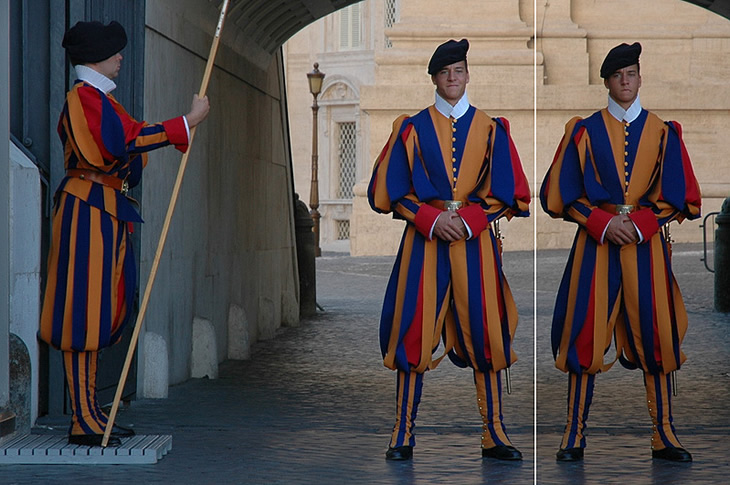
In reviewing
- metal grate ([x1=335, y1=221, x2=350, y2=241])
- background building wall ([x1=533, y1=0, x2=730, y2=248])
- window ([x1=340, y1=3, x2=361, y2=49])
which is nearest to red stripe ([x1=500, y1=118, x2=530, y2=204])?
background building wall ([x1=533, y1=0, x2=730, y2=248])

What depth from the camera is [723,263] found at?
15328 mm

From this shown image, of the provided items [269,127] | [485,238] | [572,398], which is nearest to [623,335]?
[572,398]


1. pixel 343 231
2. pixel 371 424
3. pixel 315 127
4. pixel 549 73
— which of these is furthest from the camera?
pixel 343 231

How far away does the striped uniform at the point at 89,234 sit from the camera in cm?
605

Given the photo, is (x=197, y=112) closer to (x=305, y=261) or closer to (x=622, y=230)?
(x=622, y=230)

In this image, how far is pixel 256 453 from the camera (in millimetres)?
6441

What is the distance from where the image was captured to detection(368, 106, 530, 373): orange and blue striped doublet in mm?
6270

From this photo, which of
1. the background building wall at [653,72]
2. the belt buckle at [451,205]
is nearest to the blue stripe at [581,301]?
the belt buckle at [451,205]

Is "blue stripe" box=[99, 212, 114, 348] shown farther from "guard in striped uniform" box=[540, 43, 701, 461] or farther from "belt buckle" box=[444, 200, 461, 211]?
"guard in striped uniform" box=[540, 43, 701, 461]

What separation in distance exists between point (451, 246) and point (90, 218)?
1648mm

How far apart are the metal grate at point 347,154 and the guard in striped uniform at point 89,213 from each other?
35.4 metres

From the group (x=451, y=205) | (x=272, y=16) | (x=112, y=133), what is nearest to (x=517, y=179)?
(x=451, y=205)

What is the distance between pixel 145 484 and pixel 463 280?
1.71m

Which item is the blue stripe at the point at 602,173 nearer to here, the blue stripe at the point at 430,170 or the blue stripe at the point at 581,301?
the blue stripe at the point at 581,301
